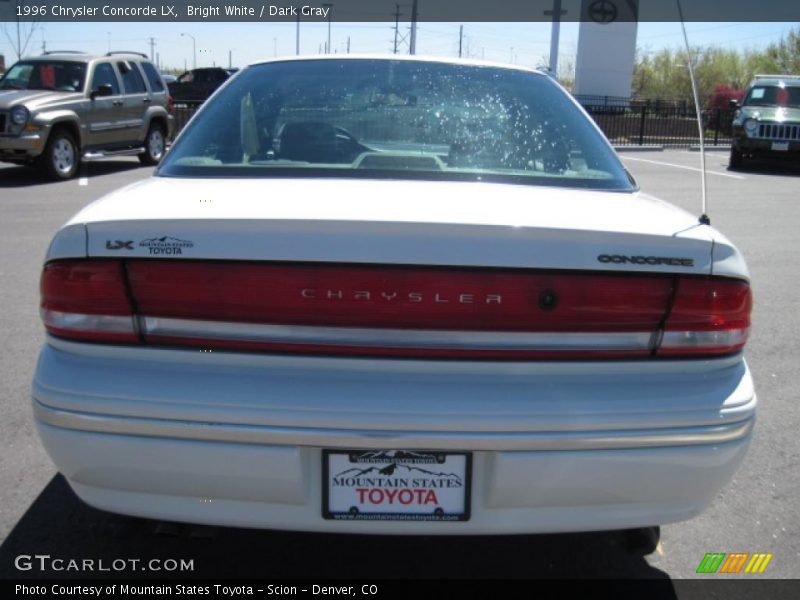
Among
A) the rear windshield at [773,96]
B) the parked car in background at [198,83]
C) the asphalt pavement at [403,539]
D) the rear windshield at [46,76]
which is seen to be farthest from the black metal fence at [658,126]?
the asphalt pavement at [403,539]

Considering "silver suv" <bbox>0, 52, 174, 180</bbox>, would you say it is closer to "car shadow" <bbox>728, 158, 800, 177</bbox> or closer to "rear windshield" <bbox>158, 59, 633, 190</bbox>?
"rear windshield" <bbox>158, 59, 633, 190</bbox>

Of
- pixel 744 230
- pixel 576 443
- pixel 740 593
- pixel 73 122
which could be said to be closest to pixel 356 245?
pixel 576 443

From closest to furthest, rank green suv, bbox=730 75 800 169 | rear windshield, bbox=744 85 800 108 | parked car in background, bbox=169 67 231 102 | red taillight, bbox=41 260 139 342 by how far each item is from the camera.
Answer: red taillight, bbox=41 260 139 342
green suv, bbox=730 75 800 169
rear windshield, bbox=744 85 800 108
parked car in background, bbox=169 67 231 102

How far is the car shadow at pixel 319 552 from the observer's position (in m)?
2.89

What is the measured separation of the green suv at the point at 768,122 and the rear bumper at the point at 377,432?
1699cm

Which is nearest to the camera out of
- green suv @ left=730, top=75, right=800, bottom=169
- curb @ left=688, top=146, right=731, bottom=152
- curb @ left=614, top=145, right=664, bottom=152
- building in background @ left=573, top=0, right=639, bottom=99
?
green suv @ left=730, top=75, right=800, bottom=169

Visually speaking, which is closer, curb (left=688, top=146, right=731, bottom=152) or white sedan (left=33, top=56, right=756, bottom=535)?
white sedan (left=33, top=56, right=756, bottom=535)

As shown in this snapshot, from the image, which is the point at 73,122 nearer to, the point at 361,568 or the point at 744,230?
the point at 744,230

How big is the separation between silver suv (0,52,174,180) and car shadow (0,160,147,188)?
0.97ft

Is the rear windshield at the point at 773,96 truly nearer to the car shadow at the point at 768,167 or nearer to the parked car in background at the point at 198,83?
the car shadow at the point at 768,167

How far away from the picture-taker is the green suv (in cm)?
1755

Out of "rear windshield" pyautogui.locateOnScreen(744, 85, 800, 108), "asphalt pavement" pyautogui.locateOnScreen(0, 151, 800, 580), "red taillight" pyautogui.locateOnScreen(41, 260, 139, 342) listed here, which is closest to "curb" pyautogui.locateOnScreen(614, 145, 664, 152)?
"rear windshield" pyautogui.locateOnScreen(744, 85, 800, 108)

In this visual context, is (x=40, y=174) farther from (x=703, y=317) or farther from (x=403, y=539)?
(x=703, y=317)

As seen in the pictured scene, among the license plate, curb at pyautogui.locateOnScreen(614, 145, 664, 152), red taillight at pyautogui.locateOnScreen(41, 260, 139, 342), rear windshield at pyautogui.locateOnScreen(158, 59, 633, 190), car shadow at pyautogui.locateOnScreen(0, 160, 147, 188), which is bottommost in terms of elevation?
car shadow at pyautogui.locateOnScreen(0, 160, 147, 188)
